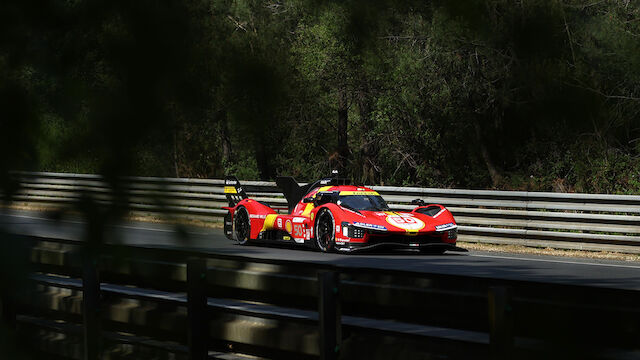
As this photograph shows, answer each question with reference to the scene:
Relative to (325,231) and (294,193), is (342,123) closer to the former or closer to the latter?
(325,231)

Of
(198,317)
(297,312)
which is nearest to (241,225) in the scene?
(297,312)

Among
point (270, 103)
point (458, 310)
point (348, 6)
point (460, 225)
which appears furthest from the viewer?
point (460, 225)

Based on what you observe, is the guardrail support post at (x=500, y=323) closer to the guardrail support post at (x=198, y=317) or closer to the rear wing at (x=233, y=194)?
the guardrail support post at (x=198, y=317)

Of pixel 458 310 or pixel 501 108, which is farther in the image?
pixel 458 310

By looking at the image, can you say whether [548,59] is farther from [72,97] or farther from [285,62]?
[72,97]

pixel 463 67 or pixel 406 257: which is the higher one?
pixel 463 67

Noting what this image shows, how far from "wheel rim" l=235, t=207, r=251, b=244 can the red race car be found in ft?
0.69

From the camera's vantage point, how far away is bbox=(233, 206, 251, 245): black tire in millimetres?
19609

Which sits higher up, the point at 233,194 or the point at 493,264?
the point at 233,194

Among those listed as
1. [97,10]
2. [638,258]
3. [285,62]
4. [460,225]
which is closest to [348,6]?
[285,62]

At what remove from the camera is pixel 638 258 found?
683 inches

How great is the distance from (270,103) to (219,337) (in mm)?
3194

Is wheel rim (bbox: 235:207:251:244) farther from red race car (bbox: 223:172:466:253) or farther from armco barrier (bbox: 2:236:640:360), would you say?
armco barrier (bbox: 2:236:640:360)

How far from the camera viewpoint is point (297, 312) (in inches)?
247
